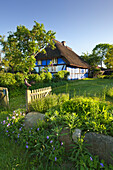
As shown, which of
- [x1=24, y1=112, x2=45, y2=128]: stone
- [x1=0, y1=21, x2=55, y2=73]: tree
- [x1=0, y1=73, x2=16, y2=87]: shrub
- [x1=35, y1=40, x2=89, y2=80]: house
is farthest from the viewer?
[x1=35, y1=40, x2=89, y2=80]: house

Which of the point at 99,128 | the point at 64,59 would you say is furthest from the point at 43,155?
the point at 64,59

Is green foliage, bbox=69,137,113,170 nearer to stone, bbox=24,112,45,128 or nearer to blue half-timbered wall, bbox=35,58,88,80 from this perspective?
stone, bbox=24,112,45,128

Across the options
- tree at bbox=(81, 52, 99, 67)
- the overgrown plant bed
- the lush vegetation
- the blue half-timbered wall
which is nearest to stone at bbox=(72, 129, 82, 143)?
the overgrown plant bed

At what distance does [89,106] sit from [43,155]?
69.9 inches

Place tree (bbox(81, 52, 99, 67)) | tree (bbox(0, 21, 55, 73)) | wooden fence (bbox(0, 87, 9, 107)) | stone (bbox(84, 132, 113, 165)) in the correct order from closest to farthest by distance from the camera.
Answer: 1. stone (bbox(84, 132, 113, 165))
2. wooden fence (bbox(0, 87, 9, 107))
3. tree (bbox(0, 21, 55, 73))
4. tree (bbox(81, 52, 99, 67))

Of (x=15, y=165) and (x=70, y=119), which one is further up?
(x=70, y=119)

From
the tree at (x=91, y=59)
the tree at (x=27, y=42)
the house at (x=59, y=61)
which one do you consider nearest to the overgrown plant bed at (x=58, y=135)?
the tree at (x=27, y=42)

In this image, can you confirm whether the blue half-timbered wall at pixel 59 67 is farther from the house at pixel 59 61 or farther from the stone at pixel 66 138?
the stone at pixel 66 138

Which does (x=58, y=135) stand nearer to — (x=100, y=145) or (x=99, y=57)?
(x=100, y=145)

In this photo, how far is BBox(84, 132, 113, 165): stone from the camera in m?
1.84

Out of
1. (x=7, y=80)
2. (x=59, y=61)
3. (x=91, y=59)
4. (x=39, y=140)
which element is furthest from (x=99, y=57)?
(x=39, y=140)

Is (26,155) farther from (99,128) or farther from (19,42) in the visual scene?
(19,42)

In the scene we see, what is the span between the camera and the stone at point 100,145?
1845 mm

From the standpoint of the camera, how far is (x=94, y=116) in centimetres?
257
